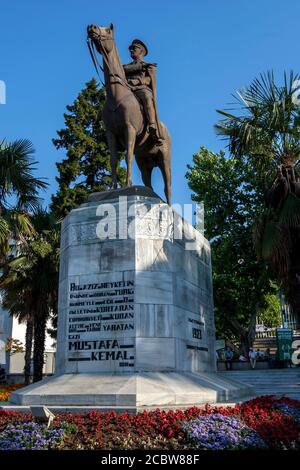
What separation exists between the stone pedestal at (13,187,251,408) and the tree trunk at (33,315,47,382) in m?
10.4

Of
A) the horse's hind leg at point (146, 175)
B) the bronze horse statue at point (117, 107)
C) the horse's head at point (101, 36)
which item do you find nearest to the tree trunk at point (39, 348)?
the horse's hind leg at point (146, 175)

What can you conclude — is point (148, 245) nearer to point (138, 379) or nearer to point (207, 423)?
point (138, 379)

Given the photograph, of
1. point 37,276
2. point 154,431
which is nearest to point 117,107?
point 154,431

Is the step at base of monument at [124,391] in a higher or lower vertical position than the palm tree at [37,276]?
lower

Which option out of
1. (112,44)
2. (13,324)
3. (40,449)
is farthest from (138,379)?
(13,324)

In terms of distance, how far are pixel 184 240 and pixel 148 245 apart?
150 cm

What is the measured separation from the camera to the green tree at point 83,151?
26.6 meters

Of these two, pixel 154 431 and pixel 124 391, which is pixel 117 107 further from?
pixel 154 431

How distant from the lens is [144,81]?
1102 centimetres

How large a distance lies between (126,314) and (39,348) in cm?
1232

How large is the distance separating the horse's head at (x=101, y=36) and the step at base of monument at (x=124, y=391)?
6738 millimetres

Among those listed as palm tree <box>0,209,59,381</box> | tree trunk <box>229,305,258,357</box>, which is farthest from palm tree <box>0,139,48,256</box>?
tree trunk <box>229,305,258,357</box>

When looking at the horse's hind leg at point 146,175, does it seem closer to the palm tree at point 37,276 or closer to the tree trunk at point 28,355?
the palm tree at point 37,276

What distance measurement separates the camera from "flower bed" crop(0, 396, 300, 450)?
6047 millimetres
